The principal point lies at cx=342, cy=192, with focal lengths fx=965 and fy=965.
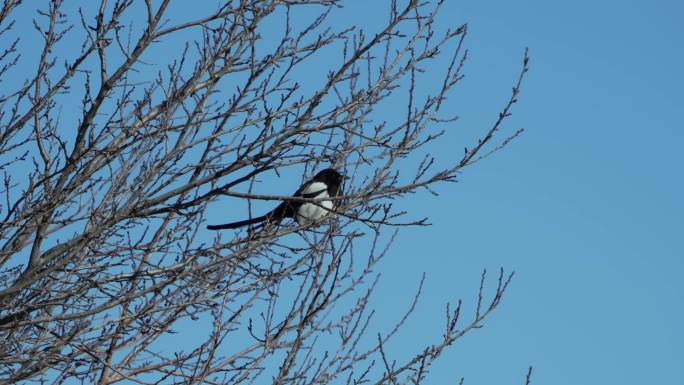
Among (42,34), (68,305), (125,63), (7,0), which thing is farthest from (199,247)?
(7,0)

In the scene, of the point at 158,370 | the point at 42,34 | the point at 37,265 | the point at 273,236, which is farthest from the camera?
the point at 42,34

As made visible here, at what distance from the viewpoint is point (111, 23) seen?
14.3ft

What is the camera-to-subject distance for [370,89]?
4.18 m

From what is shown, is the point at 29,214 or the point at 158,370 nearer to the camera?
the point at 29,214

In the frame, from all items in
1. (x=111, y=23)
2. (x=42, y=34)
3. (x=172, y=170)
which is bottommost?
(x=172, y=170)

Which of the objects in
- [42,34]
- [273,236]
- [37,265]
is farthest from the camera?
[42,34]

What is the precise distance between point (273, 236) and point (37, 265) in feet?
3.17

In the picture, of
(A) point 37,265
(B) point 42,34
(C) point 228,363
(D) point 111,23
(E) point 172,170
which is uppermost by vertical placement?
(B) point 42,34

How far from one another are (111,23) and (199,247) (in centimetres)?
111

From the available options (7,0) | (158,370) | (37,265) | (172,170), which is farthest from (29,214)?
(7,0)

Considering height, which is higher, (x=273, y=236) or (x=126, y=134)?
(x=126, y=134)

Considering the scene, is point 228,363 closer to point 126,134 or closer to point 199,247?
point 199,247

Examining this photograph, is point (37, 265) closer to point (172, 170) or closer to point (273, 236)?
point (172, 170)

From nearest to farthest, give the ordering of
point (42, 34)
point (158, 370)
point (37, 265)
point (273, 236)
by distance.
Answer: point (37, 265)
point (273, 236)
point (158, 370)
point (42, 34)
